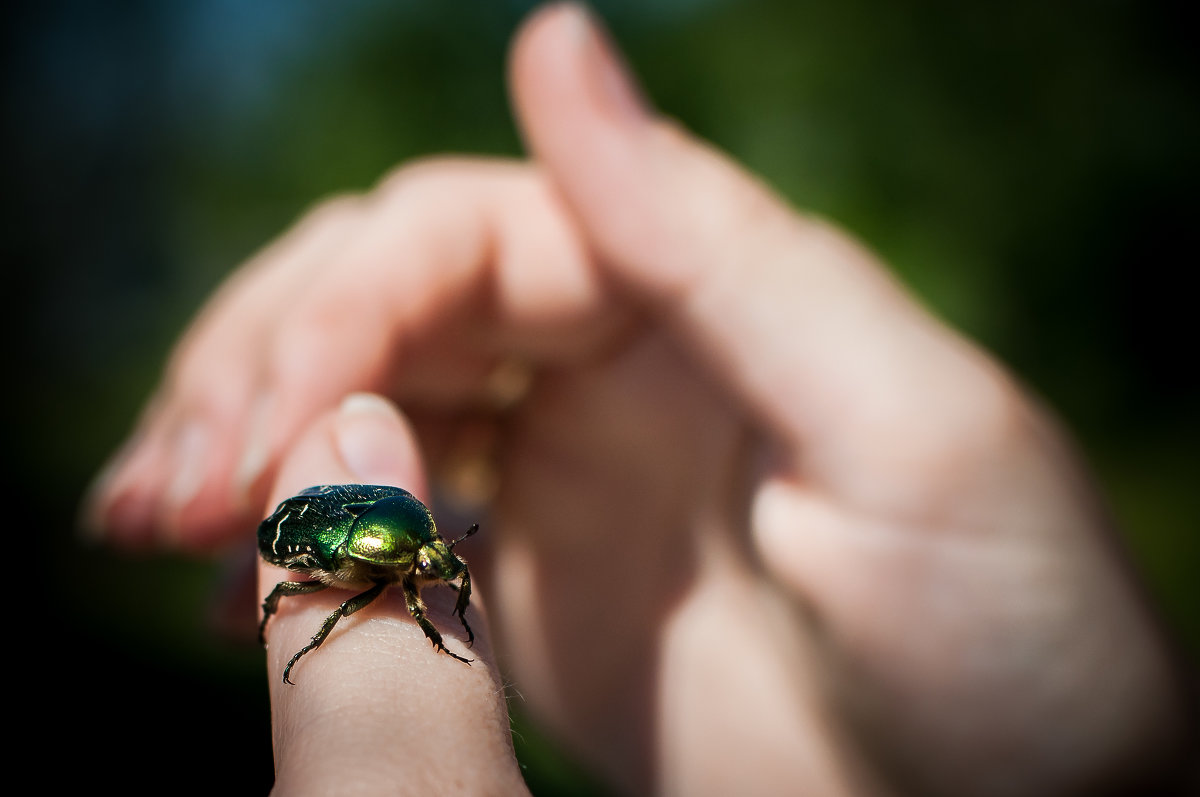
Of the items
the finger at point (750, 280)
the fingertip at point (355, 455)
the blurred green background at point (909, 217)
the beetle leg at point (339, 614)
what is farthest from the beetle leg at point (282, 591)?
the blurred green background at point (909, 217)

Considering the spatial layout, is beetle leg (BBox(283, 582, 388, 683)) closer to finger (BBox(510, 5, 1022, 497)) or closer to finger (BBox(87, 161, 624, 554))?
finger (BBox(87, 161, 624, 554))

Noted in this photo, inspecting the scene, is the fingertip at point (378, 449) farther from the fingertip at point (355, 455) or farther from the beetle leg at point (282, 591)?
the beetle leg at point (282, 591)

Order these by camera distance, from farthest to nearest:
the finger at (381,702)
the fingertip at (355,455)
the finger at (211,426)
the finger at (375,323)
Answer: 1. the finger at (211,426)
2. the finger at (375,323)
3. the fingertip at (355,455)
4. the finger at (381,702)

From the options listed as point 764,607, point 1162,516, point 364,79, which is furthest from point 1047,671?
point 364,79

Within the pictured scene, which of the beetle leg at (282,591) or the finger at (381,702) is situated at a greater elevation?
the finger at (381,702)

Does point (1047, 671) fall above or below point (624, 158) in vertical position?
below

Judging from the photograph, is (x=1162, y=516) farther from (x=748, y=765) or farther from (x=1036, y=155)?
(x=748, y=765)
